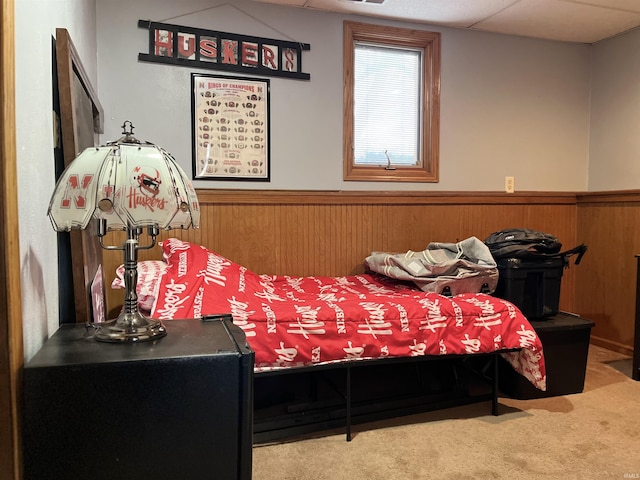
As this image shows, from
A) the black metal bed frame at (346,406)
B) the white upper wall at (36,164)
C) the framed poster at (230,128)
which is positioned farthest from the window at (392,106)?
the white upper wall at (36,164)

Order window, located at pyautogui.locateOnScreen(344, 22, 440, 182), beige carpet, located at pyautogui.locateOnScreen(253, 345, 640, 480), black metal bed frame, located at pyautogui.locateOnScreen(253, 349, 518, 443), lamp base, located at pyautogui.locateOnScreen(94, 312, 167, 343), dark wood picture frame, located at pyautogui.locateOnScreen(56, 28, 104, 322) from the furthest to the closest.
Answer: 1. window, located at pyautogui.locateOnScreen(344, 22, 440, 182)
2. black metal bed frame, located at pyautogui.locateOnScreen(253, 349, 518, 443)
3. beige carpet, located at pyautogui.locateOnScreen(253, 345, 640, 480)
4. dark wood picture frame, located at pyautogui.locateOnScreen(56, 28, 104, 322)
5. lamp base, located at pyautogui.locateOnScreen(94, 312, 167, 343)

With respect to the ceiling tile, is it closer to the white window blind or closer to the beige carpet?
the white window blind

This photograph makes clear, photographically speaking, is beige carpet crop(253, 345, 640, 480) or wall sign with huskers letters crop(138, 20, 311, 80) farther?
wall sign with huskers letters crop(138, 20, 311, 80)

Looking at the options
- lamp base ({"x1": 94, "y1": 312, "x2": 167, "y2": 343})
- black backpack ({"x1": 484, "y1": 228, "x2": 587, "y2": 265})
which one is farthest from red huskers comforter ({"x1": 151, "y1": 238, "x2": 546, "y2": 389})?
lamp base ({"x1": 94, "y1": 312, "x2": 167, "y2": 343})

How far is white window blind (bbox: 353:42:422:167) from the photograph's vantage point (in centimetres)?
336

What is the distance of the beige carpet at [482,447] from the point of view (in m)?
1.94

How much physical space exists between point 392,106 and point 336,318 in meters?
1.86

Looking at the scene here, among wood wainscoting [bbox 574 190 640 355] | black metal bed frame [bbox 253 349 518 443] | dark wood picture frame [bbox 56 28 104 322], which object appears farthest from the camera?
wood wainscoting [bbox 574 190 640 355]

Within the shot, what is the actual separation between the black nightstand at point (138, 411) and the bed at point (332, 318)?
878 millimetres

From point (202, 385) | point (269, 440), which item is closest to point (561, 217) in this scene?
point (269, 440)

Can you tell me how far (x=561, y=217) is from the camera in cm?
382

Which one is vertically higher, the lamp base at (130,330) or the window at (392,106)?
the window at (392,106)

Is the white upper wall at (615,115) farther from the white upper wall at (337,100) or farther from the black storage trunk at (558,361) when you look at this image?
the black storage trunk at (558,361)

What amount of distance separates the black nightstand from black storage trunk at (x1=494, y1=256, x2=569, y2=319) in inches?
79.6
